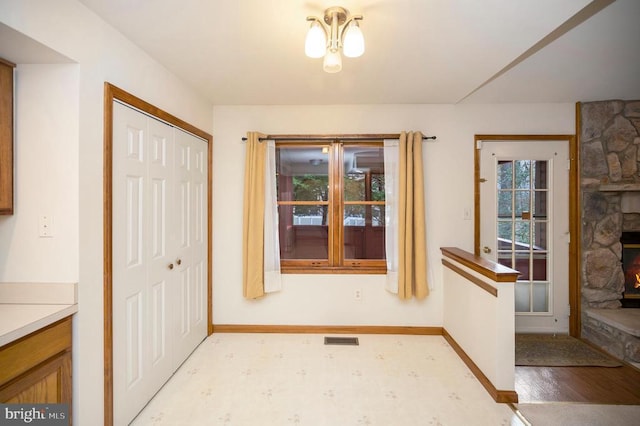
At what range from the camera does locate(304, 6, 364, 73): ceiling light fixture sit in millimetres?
1411

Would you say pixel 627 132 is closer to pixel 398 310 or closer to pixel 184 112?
pixel 398 310

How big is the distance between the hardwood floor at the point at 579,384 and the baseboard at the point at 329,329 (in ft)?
2.83

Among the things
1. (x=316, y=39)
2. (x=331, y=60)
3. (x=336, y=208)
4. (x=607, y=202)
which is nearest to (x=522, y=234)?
(x=607, y=202)

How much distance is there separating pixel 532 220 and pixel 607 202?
73cm

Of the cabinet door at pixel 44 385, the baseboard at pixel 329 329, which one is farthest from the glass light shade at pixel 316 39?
the baseboard at pixel 329 329

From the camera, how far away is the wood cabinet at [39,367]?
3.72 ft

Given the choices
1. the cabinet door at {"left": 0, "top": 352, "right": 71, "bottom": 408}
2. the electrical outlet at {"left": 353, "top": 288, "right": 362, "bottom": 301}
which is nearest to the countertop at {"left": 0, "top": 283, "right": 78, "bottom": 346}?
the cabinet door at {"left": 0, "top": 352, "right": 71, "bottom": 408}

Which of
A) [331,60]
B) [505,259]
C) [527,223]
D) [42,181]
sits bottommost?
[505,259]

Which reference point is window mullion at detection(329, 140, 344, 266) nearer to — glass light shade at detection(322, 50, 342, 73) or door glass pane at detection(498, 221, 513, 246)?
glass light shade at detection(322, 50, 342, 73)

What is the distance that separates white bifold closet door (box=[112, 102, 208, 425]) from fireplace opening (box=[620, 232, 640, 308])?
4.25m

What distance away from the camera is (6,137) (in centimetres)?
137

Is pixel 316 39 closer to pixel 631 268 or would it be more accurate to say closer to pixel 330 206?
pixel 330 206

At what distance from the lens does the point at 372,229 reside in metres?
3.13

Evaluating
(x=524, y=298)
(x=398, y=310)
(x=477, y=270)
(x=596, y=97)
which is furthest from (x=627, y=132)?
(x=398, y=310)
